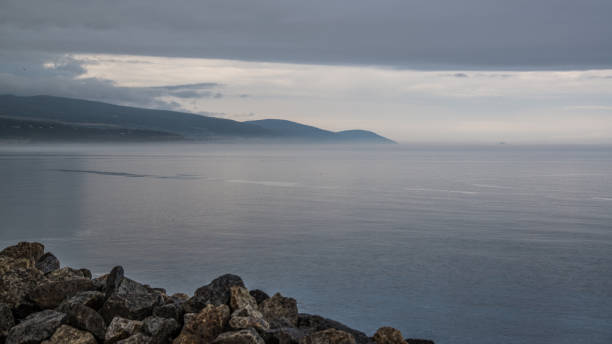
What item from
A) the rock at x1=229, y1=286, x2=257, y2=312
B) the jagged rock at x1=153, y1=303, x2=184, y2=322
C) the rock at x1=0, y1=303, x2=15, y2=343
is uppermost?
the rock at x1=229, y1=286, x2=257, y2=312

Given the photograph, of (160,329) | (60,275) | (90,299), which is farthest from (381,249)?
(160,329)

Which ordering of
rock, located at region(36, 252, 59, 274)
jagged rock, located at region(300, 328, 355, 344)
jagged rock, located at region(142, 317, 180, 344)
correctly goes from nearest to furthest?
jagged rock, located at region(300, 328, 355, 344) → jagged rock, located at region(142, 317, 180, 344) → rock, located at region(36, 252, 59, 274)

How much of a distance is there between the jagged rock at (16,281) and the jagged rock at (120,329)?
5.60 ft

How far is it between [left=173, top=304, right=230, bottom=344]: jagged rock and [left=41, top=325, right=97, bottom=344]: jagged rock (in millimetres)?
953

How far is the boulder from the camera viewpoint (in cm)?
739

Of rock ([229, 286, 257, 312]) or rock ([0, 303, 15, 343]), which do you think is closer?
rock ([0, 303, 15, 343])

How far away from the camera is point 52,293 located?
738cm

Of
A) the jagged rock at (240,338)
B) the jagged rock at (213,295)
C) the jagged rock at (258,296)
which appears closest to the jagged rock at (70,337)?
the jagged rock at (213,295)

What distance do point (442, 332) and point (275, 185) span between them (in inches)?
920

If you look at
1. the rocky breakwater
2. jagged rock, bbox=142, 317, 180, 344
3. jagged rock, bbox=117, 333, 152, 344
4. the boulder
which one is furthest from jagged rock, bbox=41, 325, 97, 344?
the boulder

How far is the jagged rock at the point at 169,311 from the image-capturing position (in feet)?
22.0

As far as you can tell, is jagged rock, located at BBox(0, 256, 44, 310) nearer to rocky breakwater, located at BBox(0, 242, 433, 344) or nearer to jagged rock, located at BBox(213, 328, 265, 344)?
rocky breakwater, located at BBox(0, 242, 433, 344)

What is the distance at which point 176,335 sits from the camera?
21.0ft

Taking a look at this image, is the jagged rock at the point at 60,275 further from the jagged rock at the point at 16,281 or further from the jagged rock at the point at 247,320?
the jagged rock at the point at 247,320
